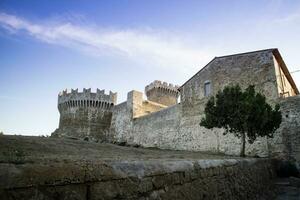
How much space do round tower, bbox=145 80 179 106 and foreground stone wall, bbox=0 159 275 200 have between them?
3072cm

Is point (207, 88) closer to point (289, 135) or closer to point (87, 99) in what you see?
point (289, 135)

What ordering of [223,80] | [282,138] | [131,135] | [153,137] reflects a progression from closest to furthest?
[282,138] → [223,80] → [153,137] → [131,135]

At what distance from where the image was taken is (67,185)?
65.6 inches

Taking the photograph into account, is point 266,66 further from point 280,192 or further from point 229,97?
point 280,192

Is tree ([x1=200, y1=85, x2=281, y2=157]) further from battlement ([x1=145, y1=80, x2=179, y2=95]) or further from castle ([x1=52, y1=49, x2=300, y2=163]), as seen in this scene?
battlement ([x1=145, y1=80, x2=179, y2=95])

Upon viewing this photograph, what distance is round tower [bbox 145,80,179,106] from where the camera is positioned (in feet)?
114

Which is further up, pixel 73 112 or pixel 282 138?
pixel 73 112

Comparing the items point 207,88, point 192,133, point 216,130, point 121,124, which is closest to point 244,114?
point 216,130

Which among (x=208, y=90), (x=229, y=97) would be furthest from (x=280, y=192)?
(x=208, y=90)

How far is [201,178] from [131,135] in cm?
2290

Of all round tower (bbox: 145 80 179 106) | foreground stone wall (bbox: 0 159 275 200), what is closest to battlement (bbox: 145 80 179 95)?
round tower (bbox: 145 80 179 106)

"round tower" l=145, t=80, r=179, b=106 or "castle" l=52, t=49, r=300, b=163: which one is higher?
"round tower" l=145, t=80, r=179, b=106

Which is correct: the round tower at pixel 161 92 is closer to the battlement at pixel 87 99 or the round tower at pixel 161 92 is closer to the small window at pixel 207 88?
the battlement at pixel 87 99

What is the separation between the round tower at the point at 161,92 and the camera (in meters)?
34.8
